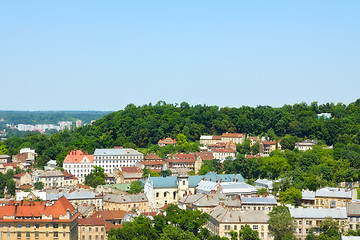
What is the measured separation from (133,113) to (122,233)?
84.7 metres

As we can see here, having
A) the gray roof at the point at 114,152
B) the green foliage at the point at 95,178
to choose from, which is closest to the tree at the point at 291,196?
the green foliage at the point at 95,178

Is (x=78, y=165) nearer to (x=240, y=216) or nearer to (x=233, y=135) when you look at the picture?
(x=233, y=135)

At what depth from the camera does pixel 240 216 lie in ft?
208

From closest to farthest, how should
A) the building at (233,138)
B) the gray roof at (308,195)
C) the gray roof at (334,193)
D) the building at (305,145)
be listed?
the gray roof at (334,193), the gray roof at (308,195), the building at (305,145), the building at (233,138)

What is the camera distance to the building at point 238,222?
62344mm

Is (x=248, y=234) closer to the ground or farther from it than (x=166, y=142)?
closer to the ground

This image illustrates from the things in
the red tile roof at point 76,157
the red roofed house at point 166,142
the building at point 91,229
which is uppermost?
the red roofed house at point 166,142

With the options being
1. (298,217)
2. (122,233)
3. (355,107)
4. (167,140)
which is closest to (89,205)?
(122,233)

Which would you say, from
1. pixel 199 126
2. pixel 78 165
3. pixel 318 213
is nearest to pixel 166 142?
pixel 199 126

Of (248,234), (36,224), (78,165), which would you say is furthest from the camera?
(78,165)

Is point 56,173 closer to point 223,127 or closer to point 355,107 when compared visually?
point 223,127

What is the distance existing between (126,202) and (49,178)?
24.8 meters

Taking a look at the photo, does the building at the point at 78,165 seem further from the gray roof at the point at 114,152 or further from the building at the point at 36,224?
the building at the point at 36,224

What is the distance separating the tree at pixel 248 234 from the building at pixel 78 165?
2011 inches
